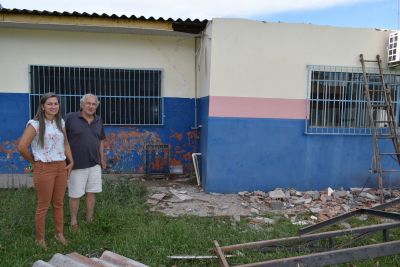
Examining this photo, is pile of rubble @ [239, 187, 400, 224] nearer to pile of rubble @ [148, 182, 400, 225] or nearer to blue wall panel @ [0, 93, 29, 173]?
pile of rubble @ [148, 182, 400, 225]

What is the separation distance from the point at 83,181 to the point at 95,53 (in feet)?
11.6

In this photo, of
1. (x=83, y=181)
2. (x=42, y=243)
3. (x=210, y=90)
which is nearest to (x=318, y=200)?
(x=210, y=90)

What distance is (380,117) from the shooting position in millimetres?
7027

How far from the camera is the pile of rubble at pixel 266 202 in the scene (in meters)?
5.60

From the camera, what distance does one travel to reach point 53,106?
12.8 ft

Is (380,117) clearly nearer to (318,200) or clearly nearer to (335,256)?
(318,200)

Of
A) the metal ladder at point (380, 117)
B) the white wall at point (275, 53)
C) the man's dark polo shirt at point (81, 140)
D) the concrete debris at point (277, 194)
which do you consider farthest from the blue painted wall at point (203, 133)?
the metal ladder at point (380, 117)

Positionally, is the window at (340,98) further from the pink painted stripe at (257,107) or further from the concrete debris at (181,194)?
the concrete debris at (181,194)

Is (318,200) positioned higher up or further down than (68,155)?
further down

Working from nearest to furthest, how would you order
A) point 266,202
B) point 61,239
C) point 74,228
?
point 61,239
point 74,228
point 266,202

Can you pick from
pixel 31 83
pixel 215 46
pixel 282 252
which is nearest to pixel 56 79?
pixel 31 83

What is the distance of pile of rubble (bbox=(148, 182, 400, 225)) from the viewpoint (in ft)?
18.4

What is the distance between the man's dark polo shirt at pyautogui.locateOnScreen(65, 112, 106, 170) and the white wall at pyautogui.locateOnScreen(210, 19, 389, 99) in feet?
8.31

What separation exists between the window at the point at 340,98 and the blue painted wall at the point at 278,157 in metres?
0.19
